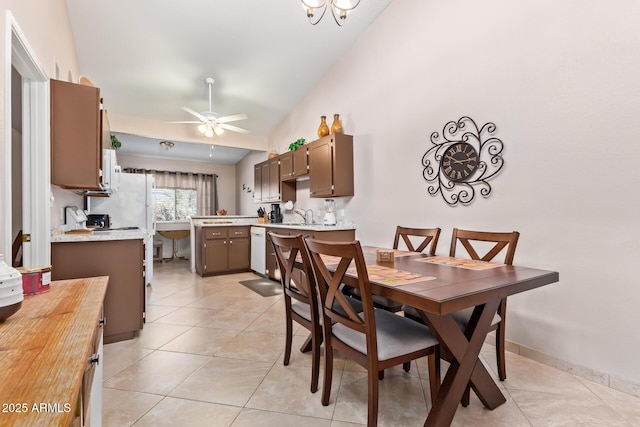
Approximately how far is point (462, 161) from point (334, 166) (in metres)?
1.55

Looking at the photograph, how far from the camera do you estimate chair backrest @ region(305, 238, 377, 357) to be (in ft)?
4.25

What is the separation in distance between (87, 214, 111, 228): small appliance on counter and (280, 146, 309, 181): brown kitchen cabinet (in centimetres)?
251

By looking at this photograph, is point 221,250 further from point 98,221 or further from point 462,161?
point 462,161

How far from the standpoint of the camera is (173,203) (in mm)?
7484

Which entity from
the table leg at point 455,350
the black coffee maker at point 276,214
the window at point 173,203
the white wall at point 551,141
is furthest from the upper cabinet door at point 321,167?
the window at point 173,203

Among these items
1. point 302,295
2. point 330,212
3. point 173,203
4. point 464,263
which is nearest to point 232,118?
point 330,212

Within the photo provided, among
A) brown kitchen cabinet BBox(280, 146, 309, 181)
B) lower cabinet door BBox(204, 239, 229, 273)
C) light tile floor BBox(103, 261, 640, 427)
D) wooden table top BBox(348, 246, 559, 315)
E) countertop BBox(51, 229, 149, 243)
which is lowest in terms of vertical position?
light tile floor BBox(103, 261, 640, 427)

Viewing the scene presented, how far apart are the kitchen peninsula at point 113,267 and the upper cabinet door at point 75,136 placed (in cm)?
44

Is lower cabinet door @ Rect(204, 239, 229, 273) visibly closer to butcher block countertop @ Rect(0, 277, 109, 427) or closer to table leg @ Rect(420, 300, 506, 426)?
butcher block countertop @ Rect(0, 277, 109, 427)

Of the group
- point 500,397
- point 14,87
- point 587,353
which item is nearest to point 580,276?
point 587,353

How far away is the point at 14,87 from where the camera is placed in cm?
232

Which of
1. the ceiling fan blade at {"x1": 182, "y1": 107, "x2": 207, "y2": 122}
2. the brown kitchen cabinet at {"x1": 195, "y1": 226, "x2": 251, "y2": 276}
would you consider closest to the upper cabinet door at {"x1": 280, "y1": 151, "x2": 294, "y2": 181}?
the brown kitchen cabinet at {"x1": 195, "y1": 226, "x2": 251, "y2": 276}

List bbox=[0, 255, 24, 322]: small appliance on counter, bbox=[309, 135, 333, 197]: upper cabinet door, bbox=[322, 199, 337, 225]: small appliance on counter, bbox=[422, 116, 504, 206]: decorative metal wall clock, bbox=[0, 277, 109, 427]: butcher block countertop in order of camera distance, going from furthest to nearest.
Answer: bbox=[322, 199, 337, 225]: small appliance on counter
bbox=[309, 135, 333, 197]: upper cabinet door
bbox=[422, 116, 504, 206]: decorative metal wall clock
bbox=[0, 255, 24, 322]: small appliance on counter
bbox=[0, 277, 109, 427]: butcher block countertop

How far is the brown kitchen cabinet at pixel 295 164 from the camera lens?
436 centimetres
